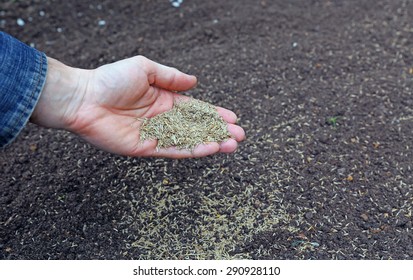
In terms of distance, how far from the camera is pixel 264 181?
258 cm

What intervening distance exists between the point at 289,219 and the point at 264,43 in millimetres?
1440

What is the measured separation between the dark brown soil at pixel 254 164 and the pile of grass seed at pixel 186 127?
0.23 metres

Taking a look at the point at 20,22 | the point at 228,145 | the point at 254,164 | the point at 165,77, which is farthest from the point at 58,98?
the point at 20,22

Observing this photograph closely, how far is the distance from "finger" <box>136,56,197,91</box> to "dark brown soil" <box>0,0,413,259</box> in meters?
0.36

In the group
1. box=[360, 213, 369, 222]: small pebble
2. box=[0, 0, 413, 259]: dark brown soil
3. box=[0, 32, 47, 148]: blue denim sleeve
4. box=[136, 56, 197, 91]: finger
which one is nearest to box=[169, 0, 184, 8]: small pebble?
box=[0, 0, 413, 259]: dark brown soil

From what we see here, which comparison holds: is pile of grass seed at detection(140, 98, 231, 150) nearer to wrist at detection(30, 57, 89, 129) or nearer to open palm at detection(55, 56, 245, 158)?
open palm at detection(55, 56, 245, 158)

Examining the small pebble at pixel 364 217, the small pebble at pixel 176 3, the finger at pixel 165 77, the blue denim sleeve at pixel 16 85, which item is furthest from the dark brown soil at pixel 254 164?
the blue denim sleeve at pixel 16 85

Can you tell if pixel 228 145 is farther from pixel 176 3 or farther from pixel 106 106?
pixel 176 3

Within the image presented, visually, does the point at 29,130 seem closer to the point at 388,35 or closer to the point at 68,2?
the point at 68,2

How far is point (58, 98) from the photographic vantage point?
231 cm

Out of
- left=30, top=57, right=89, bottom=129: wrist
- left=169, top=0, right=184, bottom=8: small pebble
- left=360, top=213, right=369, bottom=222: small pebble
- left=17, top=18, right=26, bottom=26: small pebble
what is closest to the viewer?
left=30, top=57, right=89, bottom=129: wrist

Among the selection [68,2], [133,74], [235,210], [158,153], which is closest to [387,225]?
[235,210]

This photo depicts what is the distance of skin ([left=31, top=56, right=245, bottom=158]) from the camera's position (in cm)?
231

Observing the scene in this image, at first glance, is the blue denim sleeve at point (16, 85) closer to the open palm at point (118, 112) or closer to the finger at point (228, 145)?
the open palm at point (118, 112)
